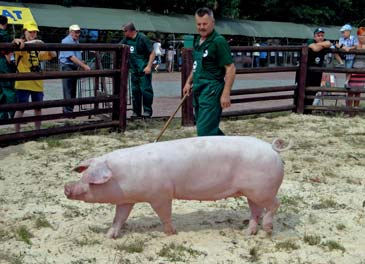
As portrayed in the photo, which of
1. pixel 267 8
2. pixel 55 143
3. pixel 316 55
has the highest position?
pixel 267 8

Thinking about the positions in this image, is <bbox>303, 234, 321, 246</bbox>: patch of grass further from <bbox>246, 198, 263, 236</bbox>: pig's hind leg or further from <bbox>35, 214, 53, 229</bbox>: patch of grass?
<bbox>35, 214, 53, 229</bbox>: patch of grass

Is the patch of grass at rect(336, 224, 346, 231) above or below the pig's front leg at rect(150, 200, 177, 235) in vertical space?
below

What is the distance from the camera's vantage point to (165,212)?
13.1 feet

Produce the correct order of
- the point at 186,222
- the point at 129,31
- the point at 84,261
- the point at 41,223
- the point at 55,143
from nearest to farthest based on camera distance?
the point at 84,261 < the point at 41,223 < the point at 186,222 < the point at 55,143 < the point at 129,31

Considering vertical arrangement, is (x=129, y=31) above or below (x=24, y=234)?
above

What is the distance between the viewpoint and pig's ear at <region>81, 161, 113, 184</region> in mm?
3822

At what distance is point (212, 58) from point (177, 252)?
1794mm

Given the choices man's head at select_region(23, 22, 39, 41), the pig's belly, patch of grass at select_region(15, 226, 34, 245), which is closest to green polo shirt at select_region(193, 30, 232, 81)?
the pig's belly

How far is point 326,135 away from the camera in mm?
8391

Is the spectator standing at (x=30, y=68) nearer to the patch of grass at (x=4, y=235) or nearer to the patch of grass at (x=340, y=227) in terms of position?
the patch of grass at (x=4, y=235)

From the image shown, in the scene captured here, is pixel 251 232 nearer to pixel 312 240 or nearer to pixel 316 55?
pixel 312 240

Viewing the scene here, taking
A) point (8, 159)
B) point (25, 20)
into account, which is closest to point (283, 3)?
point (25, 20)

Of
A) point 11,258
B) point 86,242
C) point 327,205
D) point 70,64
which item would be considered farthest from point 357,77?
point 11,258

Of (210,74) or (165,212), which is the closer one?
(165,212)
